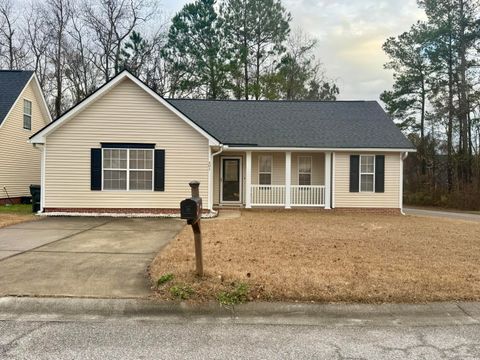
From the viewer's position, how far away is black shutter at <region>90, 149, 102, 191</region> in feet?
44.1

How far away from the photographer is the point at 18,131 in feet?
61.7

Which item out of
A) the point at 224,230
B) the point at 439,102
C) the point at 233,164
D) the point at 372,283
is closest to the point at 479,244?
the point at 372,283

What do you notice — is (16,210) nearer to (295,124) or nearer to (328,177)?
(295,124)

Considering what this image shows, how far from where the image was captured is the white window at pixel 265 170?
17281 millimetres

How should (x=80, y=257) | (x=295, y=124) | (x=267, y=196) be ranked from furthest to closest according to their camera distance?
(x=295, y=124) < (x=267, y=196) < (x=80, y=257)

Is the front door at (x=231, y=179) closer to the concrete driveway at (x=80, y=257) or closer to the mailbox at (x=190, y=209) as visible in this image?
the concrete driveway at (x=80, y=257)

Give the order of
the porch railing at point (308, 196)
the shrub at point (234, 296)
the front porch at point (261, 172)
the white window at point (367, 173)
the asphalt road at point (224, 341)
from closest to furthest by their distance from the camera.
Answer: the asphalt road at point (224, 341) < the shrub at point (234, 296) < the white window at point (367, 173) < the porch railing at point (308, 196) < the front porch at point (261, 172)

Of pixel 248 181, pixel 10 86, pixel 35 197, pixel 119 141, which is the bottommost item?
pixel 35 197

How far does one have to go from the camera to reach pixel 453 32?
29.5 metres

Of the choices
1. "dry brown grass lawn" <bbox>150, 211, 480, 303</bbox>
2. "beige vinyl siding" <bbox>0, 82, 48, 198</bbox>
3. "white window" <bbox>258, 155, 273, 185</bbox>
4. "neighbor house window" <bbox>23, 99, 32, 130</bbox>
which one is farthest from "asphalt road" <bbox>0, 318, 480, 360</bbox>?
"neighbor house window" <bbox>23, 99, 32, 130</bbox>

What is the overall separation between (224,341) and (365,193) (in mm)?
13545

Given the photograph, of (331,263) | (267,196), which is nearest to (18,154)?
(267,196)

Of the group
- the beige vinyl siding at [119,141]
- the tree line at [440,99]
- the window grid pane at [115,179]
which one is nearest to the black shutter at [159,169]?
the beige vinyl siding at [119,141]

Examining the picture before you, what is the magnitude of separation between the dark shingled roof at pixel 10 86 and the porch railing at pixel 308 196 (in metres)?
13.1
